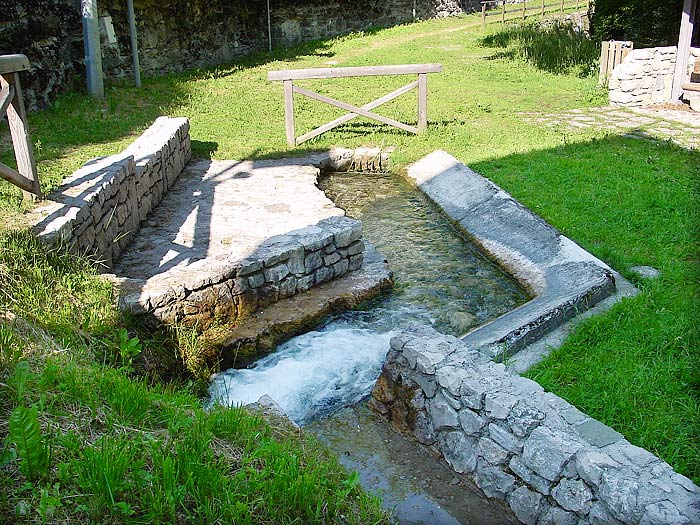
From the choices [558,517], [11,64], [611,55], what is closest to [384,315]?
[558,517]

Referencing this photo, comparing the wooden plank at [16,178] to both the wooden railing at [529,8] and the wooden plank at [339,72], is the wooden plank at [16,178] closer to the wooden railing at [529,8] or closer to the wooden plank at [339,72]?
the wooden plank at [339,72]

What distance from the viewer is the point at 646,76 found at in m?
12.2

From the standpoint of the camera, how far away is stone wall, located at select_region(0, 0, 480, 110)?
36.7 feet

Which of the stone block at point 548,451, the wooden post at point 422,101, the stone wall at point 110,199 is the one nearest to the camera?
the stone block at point 548,451

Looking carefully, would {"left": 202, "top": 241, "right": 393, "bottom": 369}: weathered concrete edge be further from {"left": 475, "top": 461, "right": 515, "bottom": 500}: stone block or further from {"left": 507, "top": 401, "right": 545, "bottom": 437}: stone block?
{"left": 507, "top": 401, "right": 545, "bottom": 437}: stone block

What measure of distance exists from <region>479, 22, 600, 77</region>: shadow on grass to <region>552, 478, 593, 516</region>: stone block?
1339 cm

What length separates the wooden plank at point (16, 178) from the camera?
5070 mm

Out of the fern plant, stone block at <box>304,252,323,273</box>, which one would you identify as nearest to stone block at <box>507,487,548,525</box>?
the fern plant

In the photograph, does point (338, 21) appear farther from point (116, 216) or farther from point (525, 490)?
point (525, 490)

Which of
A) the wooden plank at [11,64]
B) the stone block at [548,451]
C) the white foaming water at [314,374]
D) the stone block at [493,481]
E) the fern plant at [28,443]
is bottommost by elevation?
the white foaming water at [314,374]

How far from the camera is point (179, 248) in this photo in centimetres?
682

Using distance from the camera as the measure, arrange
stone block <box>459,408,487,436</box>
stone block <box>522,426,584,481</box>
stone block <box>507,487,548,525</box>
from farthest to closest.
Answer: stone block <box>459,408,487,436</box>, stone block <box>507,487,548,525</box>, stone block <box>522,426,584,481</box>

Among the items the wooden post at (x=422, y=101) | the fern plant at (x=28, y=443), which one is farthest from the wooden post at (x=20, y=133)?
the wooden post at (x=422, y=101)

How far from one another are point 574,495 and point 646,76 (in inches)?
434
